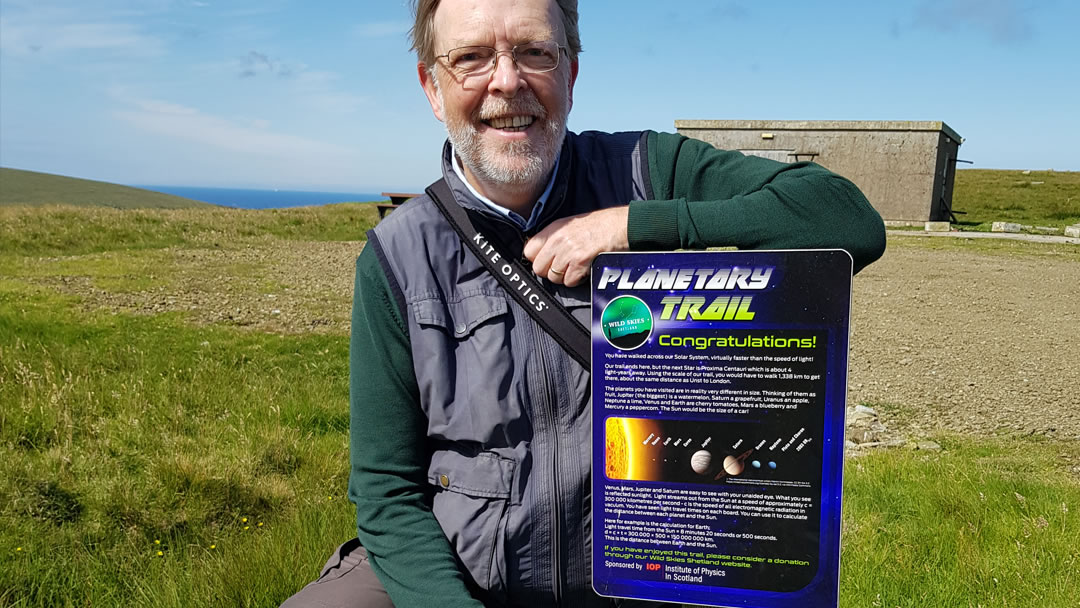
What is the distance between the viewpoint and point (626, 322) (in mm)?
1947

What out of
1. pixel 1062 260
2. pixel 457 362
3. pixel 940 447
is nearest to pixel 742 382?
pixel 457 362

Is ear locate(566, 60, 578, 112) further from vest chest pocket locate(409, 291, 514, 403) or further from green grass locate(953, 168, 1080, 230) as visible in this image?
green grass locate(953, 168, 1080, 230)

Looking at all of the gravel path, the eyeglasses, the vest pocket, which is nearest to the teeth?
the eyeglasses

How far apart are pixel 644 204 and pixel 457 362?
0.69 metres

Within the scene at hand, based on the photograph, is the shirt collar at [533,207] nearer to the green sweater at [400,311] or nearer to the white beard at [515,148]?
the white beard at [515,148]

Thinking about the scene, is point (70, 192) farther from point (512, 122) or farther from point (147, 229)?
point (512, 122)

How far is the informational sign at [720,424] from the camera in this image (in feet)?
6.12

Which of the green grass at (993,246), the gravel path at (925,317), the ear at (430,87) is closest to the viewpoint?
the ear at (430,87)

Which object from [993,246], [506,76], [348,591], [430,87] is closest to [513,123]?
[506,76]

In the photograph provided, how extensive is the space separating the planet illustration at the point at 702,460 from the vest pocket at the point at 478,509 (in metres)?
0.51

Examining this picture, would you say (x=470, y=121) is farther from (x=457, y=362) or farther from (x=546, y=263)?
(x=457, y=362)

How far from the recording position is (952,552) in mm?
3605

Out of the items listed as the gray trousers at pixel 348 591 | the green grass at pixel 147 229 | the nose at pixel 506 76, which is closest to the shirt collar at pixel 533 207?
the nose at pixel 506 76

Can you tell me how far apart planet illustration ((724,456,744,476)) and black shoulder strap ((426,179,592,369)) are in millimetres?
444
